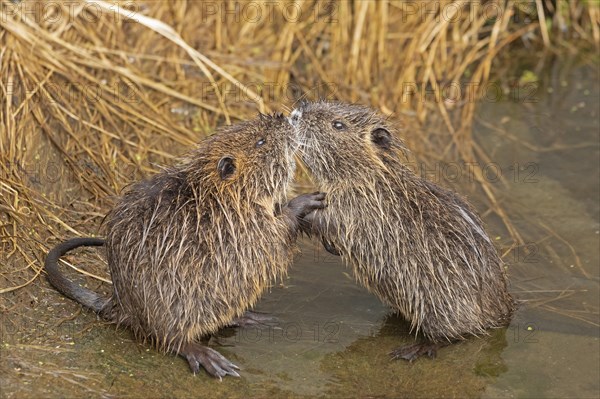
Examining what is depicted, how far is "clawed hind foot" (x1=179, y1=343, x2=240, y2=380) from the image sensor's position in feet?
13.4

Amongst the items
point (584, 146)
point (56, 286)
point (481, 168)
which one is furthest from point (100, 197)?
point (584, 146)

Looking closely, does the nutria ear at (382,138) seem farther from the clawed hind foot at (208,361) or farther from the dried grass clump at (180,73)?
the clawed hind foot at (208,361)

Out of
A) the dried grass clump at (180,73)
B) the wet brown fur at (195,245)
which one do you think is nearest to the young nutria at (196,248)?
the wet brown fur at (195,245)

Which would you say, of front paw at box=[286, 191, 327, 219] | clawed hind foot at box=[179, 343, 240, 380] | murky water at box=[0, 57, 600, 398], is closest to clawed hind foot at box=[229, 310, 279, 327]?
murky water at box=[0, 57, 600, 398]

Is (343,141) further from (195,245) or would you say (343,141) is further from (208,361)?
(208,361)

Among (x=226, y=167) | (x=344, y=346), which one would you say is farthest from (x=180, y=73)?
(x=344, y=346)

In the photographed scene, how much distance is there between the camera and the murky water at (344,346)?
4020 mm

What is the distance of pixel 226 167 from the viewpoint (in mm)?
4344

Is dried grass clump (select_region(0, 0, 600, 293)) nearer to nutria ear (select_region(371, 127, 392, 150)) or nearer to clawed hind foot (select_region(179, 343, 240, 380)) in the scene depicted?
clawed hind foot (select_region(179, 343, 240, 380))

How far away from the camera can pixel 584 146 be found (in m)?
6.26

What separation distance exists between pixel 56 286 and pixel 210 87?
2378 mm

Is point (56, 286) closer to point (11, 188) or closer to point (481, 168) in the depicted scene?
point (11, 188)

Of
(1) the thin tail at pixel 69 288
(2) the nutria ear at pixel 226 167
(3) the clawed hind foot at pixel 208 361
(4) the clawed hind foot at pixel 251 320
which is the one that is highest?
(2) the nutria ear at pixel 226 167

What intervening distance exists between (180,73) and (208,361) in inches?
110
